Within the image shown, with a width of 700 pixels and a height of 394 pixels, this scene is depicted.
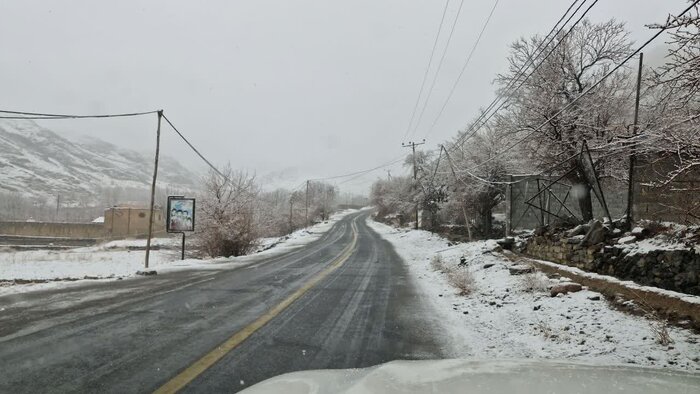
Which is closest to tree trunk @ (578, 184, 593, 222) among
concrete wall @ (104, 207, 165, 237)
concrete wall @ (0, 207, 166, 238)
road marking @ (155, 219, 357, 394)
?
road marking @ (155, 219, 357, 394)

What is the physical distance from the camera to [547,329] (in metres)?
7.15

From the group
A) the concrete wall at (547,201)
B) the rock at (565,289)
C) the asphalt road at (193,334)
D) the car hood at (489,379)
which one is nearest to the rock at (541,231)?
the concrete wall at (547,201)

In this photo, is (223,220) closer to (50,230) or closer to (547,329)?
(547,329)

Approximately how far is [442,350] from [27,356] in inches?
192

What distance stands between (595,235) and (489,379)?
9.13m

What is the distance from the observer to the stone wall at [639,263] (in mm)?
7559

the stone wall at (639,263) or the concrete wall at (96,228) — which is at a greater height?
the stone wall at (639,263)

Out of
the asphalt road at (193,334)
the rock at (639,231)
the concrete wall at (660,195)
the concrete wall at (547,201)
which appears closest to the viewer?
the asphalt road at (193,334)

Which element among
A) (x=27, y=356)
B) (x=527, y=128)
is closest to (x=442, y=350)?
(x=27, y=356)

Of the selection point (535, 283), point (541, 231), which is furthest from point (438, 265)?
point (535, 283)

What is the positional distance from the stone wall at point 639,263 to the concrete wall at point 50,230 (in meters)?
77.4

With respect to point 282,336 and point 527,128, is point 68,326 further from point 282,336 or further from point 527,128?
point 527,128

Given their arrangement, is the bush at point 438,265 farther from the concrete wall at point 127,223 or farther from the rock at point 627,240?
the concrete wall at point 127,223

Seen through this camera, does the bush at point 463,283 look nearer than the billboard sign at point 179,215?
Yes
